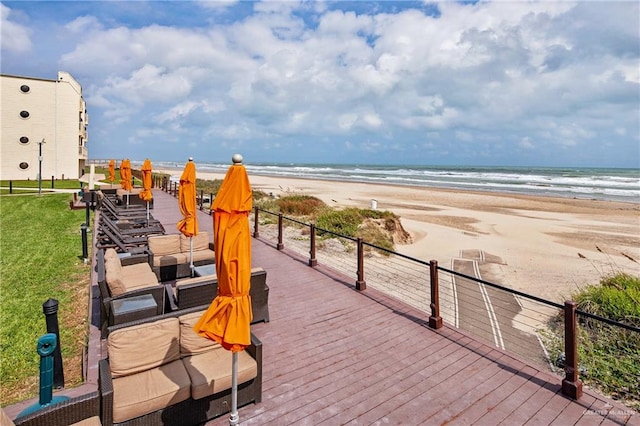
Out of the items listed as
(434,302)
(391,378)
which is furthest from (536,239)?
(391,378)

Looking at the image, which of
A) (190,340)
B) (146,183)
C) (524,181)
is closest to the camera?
(190,340)

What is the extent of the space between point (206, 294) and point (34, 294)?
4.47m

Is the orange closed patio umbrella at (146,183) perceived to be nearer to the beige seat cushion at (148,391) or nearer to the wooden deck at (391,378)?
the wooden deck at (391,378)

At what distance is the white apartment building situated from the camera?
113 ft

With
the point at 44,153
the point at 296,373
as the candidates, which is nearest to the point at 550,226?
the point at 296,373

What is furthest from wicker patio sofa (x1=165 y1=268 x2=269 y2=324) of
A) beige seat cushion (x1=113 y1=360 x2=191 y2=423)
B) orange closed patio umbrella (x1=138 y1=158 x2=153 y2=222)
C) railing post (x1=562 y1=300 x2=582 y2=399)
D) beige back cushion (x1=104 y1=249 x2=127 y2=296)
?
orange closed patio umbrella (x1=138 y1=158 x2=153 y2=222)

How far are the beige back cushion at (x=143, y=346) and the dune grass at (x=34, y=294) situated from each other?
140 cm

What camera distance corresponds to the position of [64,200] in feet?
66.2

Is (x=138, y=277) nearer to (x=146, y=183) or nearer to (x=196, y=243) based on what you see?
(x=196, y=243)

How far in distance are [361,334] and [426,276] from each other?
5.85 meters

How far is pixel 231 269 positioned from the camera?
3109 mm

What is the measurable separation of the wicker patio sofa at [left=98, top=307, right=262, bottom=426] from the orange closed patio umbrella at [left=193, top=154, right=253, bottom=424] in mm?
813

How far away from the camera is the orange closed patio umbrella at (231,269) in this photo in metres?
3.08

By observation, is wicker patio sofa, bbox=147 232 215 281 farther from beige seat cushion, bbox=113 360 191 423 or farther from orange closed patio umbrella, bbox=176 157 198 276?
beige seat cushion, bbox=113 360 191 423
